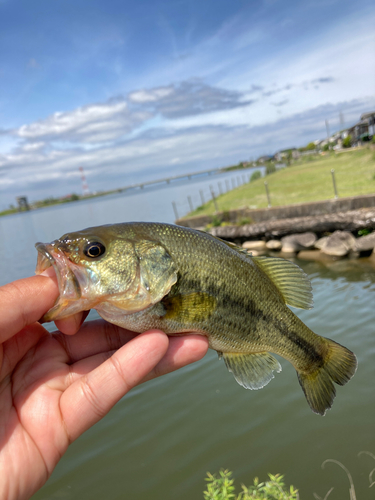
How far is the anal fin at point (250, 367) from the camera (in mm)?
2916

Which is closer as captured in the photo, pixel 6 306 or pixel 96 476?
pixel 6 306

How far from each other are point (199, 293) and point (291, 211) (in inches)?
644

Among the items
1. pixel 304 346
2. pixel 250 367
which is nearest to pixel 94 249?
pixel 250 367

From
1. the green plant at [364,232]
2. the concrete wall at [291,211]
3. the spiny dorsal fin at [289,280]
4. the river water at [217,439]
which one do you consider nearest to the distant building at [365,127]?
the concrete wall at [291,211]

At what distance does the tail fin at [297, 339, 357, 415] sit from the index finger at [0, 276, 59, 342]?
2.35 m

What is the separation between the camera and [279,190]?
81.4ft

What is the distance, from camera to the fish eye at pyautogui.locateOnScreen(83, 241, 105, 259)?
7.57 ft

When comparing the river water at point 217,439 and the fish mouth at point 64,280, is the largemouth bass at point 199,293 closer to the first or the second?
the fish mouth at point 64,280

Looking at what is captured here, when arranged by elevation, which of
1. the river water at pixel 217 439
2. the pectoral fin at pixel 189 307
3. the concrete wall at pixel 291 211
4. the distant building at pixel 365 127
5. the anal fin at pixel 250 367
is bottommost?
the river water at pixel 217 439

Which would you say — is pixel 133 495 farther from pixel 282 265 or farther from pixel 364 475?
pixel 282 265

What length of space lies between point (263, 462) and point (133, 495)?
2316 millimetres

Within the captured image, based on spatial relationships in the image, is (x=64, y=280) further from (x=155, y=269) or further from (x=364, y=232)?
A: (x=364, y=232)

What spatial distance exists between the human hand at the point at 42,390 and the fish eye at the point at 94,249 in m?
0.33

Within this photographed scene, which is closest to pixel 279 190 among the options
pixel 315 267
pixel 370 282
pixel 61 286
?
pixel 315 267
